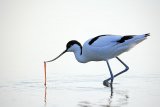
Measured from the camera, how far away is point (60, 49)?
21.1 meters

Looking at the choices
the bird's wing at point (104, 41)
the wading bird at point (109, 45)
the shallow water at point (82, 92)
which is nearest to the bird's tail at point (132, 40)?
the wading bird at point (109, 45)

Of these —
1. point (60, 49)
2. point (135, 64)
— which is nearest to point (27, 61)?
point (60, 49)

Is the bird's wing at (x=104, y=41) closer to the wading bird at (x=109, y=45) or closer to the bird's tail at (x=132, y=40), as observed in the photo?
the wading bird at (x=109, y=45)

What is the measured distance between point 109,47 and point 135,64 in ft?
17.2

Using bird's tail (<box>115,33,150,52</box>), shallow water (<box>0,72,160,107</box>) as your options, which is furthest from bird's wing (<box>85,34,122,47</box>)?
shallow water (<box>0,72,160,107</box>)

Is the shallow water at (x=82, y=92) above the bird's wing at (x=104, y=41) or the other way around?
the other way around

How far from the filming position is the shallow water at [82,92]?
10.1 meters

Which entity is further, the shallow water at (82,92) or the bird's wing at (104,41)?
the bird's wing at (104,41)

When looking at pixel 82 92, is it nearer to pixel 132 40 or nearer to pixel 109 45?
pixel 109 45

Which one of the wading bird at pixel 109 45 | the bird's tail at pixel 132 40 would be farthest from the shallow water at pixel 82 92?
the bird's tail at pixel 132 40

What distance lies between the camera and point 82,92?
11.5 m

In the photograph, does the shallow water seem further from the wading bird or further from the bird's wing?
the bird's wing

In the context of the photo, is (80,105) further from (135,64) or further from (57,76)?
(135,64)

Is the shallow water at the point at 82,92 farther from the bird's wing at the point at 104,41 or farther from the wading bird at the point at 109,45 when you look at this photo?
the bird's wing at the point at 104,41
